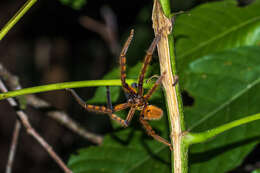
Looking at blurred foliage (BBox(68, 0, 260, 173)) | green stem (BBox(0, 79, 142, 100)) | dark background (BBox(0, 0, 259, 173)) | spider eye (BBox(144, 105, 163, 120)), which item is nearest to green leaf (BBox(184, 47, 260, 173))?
blurred foliage (BBox(68, 0, 260, 173))

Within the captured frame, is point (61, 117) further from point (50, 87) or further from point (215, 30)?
point (50, 87)

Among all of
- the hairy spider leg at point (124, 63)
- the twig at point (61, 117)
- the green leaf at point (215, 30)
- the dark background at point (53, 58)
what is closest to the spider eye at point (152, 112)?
the hairy spider leg at point (124, 63)

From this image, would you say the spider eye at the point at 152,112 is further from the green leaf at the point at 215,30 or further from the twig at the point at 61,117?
the twig at the point at 61,117

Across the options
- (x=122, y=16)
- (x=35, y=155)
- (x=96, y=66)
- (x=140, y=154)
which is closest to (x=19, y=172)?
(x=35, y=155)

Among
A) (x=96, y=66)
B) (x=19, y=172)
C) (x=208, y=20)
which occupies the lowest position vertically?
(x=19, y=172)

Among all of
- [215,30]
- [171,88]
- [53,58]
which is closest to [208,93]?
[215,30]

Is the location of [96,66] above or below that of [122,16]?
below

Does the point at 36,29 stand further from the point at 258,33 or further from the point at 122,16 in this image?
the point at 258,33
